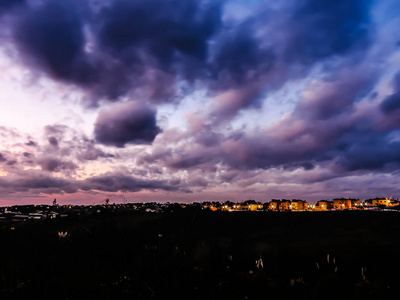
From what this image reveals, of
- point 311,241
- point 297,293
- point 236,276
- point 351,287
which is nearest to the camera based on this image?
point 297,293

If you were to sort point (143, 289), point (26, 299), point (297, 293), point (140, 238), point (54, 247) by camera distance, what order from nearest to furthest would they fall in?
point (26, 299)
point (143, 289)
point (297, 293)
point (54, 247)
point (140, 238)

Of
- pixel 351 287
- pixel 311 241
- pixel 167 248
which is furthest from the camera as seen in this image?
pixel 311 241

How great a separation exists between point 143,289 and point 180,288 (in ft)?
11.6

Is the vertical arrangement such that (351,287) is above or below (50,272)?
below

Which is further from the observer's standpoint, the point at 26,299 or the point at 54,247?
the point at 54,247

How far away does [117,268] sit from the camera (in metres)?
34.6

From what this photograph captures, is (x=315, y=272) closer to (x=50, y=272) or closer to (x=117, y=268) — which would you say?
(x=117, y=268)

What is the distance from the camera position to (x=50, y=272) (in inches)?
1195

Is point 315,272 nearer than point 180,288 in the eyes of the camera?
No

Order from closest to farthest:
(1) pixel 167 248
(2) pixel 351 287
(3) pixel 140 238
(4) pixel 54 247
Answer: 1. (2) pixel 351 287
2. (4) pixel 54 247
3. (1) pixel 167 248
4. (3) pixel 140 238

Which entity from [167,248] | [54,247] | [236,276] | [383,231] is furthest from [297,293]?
[383,231]

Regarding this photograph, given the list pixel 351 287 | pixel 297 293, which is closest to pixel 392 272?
pixel 351 287

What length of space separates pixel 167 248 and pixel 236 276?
63.4ft

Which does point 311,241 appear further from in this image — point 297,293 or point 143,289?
point 143,289
